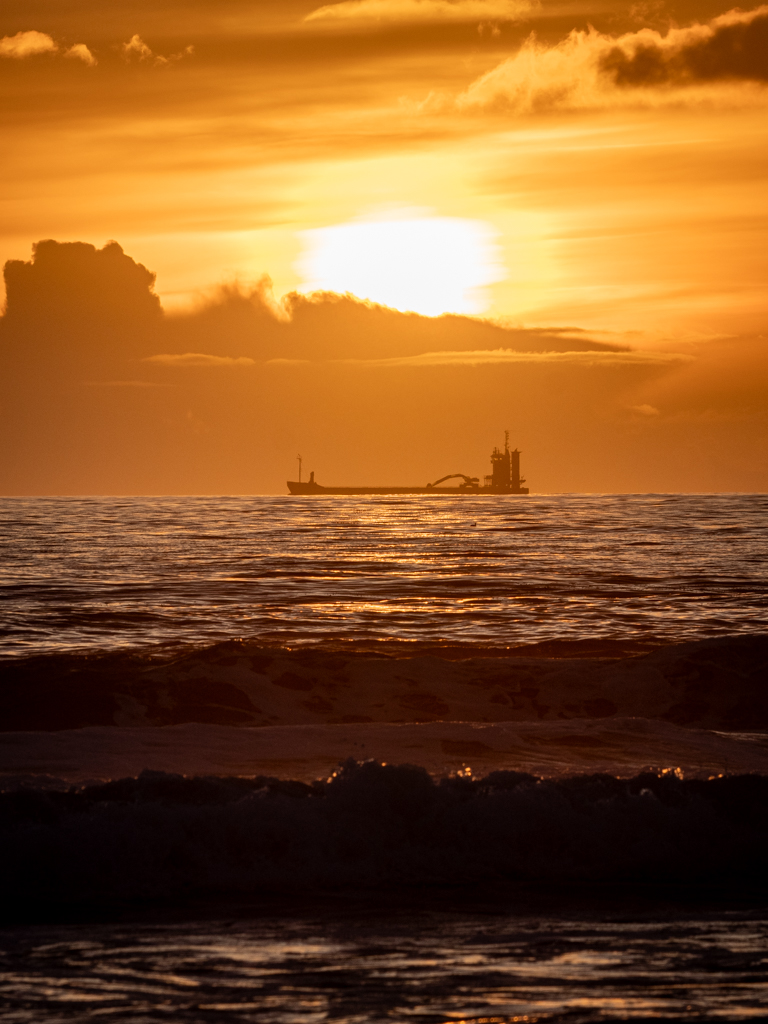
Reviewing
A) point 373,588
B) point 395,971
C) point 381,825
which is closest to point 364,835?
point 381,825

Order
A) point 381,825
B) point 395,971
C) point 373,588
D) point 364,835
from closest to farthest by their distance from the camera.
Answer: point 395,971
point 364,835
point 381,825
point 373,588

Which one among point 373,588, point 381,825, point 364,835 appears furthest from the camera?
point 373,588

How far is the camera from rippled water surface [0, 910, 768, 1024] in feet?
17.9

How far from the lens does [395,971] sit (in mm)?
6059

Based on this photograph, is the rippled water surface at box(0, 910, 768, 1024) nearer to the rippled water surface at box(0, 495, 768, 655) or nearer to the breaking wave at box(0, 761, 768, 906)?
the breaking wave at box(0, 761, 768, 906)

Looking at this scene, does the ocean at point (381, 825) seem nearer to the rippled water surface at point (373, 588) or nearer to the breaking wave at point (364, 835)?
the breaking wave at point (364, 835)

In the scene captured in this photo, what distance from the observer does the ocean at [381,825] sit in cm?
591

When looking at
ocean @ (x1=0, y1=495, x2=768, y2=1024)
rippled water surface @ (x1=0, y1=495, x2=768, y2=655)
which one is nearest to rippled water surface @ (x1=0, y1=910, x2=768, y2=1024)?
ocean @ (x1=0, y1=495, x2=768, y2=1024)

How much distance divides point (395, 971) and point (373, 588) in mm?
26478

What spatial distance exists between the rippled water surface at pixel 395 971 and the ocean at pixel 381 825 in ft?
0.08

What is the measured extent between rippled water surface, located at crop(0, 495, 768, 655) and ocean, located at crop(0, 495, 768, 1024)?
381 mm

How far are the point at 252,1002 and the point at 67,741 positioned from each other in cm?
735

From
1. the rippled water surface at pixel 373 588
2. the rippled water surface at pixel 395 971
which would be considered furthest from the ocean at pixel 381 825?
the rippled water surface at pixel 373 588

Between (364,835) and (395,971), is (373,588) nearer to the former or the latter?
(364,835)
